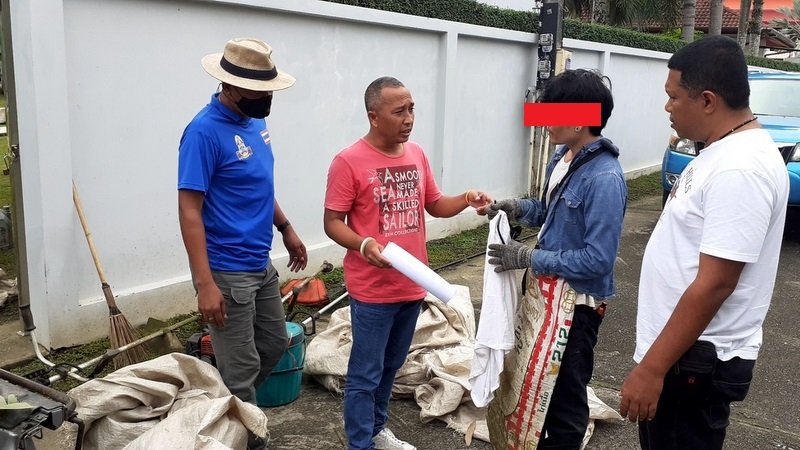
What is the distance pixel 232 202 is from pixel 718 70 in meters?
1.92

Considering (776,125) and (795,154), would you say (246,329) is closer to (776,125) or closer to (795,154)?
(795,154)

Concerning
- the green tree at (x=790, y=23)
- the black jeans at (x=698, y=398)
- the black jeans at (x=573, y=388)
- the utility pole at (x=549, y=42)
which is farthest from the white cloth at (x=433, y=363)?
the green tree at (x=790, y=23)

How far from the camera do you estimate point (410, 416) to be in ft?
12.0

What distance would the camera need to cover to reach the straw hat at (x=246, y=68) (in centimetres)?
283

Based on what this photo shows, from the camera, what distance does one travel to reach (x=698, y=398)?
1.96 m

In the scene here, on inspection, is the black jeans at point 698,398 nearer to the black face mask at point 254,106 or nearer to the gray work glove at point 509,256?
the gray work glove at point 509,256

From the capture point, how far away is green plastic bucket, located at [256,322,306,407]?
362 cm

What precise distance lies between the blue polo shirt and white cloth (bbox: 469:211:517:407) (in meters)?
1.03

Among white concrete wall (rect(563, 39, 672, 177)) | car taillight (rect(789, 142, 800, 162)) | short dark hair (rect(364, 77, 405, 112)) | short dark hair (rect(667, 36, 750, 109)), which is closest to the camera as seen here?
short dark hair (rect(667, 36, 750, 109))

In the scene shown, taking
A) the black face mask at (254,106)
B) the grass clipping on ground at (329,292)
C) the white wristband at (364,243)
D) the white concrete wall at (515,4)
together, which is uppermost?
the white concrete wall at (515,4)

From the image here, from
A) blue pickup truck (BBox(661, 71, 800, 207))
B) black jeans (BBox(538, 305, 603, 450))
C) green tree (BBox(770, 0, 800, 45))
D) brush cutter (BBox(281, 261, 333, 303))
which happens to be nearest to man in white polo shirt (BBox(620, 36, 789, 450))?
black jeans (BBox(538, 305, 603, 450))

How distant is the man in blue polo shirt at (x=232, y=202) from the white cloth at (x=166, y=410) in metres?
0.16

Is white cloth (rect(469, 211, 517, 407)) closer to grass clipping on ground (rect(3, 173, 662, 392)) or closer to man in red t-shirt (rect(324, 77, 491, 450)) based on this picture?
man in red t-shirt (rect(324, 77, 491, 450))

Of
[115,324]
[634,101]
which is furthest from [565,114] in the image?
[634,101]
